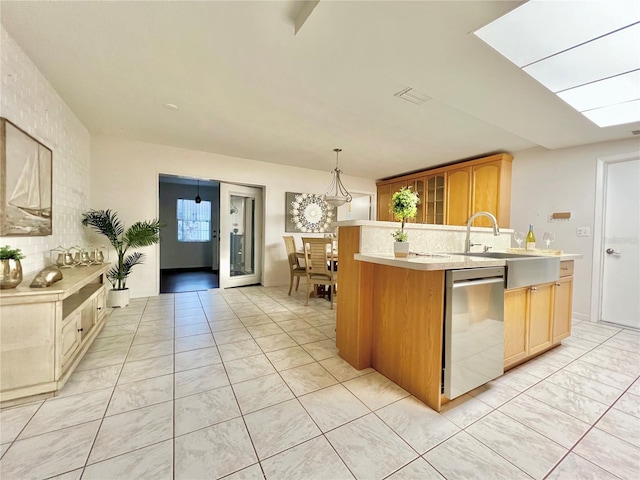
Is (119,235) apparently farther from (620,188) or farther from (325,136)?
(620,188)

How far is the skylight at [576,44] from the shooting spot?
4.99ft

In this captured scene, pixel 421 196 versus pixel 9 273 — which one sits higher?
pixel 421 196

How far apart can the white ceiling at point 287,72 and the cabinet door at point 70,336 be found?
1.98 meters

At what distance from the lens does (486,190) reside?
13.9ft

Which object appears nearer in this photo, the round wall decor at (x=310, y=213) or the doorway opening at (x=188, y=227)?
the round wall decor at (x=310, y=213)

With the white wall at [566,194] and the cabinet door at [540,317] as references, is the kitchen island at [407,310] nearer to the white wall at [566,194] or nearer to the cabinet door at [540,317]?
the cabinet door at [540,317]

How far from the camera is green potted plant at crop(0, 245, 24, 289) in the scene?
1577 mm

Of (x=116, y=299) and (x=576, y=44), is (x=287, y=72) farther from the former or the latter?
(x=116, y=299)

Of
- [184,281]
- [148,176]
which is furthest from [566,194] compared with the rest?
[184,281]

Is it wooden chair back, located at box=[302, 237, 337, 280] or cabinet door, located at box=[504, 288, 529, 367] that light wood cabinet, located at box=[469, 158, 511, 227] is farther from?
wooden chair back, located at box=[302, 237, 337, 280]

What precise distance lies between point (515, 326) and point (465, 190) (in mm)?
3146

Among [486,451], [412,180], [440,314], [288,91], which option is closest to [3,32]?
[288,91]

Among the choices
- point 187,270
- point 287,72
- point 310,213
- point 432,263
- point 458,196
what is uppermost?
point 287,72

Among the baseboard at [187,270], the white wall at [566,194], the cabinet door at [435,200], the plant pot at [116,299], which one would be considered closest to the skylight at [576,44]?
the white wall at [566,194]
